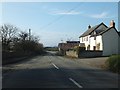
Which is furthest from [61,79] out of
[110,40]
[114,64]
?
[110,40]

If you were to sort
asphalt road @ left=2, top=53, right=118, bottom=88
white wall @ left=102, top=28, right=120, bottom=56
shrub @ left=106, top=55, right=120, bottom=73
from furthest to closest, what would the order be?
white wall @ left=102, top=28, right=120, bottom=56 < shrub @ left=106, top=55, right=120, bottom=73 < asphalt road @ left=2, top=53, right=118, bottom=88

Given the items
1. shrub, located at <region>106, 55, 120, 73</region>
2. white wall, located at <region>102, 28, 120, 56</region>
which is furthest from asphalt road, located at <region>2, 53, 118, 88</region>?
white wall, located at <region>102, 28, 120, 56</region>

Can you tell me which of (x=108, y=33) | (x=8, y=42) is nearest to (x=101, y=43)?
(x=108, y=33)

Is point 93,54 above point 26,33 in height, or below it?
below

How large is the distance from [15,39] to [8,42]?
22.9 feet

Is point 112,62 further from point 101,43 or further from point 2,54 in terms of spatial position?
point 101,43

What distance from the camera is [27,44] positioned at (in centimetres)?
8900

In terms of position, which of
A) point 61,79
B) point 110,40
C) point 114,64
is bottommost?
point 61,79

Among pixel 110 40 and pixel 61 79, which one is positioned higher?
pixel 110 40

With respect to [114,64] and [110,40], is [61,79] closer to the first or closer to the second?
[114,64]

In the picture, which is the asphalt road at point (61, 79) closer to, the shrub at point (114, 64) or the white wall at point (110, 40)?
the shrub at point (114, 64)

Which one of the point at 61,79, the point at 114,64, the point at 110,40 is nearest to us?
the point at 61,79

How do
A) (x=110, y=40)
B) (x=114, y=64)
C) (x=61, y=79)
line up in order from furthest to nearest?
(x=110, y=40)
(x=114, y=64)
(x=61, y=79)

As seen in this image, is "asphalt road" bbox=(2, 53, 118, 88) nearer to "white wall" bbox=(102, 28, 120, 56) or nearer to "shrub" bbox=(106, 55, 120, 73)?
"shrub" bbox=(106, 55, 120, 73)
